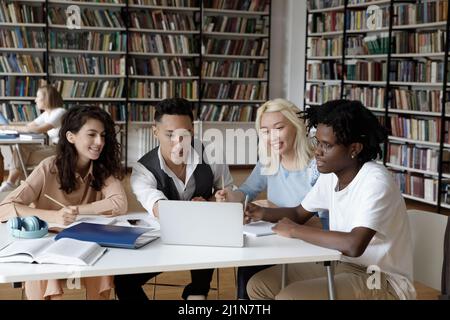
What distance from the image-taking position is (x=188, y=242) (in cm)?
229

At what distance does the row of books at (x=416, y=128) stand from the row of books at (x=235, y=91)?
2.36 metres

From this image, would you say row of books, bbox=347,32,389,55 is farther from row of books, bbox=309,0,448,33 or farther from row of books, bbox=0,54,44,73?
row of books, bbox=0,54,44,73

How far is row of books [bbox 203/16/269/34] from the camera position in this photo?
8.70 m

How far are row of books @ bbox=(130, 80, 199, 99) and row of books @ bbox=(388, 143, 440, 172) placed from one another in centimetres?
282

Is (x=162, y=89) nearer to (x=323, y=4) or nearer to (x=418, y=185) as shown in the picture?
(x=323, y=4)

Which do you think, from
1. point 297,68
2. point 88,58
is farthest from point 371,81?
point 88,58

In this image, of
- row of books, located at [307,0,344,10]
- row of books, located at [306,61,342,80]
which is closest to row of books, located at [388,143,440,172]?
row of books, located at [306,61,342,80]

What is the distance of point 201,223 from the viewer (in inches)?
88.2

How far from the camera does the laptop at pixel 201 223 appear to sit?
7.18 feet

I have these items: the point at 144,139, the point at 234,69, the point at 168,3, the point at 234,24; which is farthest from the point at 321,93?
the point at 144,139

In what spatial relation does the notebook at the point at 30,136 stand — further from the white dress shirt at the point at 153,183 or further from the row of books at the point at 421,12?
the row of books at the point at 421,12

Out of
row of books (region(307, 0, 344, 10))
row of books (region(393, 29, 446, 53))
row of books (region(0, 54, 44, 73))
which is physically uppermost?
row of books (region(307, 0, 344, 10))

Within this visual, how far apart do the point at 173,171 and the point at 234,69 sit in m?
6.05

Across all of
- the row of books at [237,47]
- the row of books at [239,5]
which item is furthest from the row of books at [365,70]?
the row of books at [239,5]
